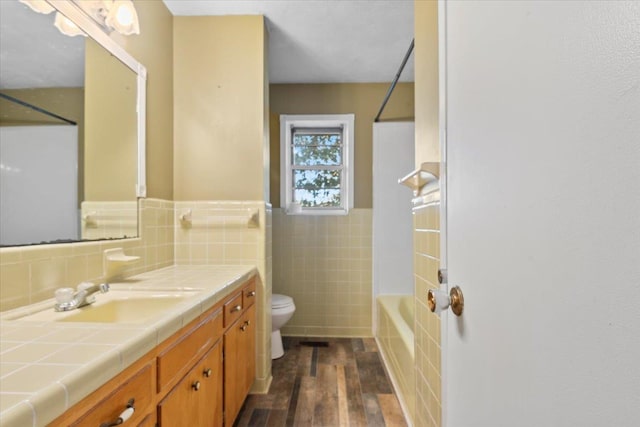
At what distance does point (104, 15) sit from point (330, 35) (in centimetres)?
146

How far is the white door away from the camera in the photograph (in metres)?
0.32

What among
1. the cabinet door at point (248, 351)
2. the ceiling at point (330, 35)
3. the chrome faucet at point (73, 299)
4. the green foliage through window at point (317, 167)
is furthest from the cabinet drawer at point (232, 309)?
the ceiling at point (330, 35)

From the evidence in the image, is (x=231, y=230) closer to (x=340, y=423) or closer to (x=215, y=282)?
(x=215, y=282)

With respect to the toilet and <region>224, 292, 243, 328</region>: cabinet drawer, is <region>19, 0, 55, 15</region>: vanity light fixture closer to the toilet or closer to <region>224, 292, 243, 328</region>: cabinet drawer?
<region>224, 292, 243, 328</region>: cabinet drawer

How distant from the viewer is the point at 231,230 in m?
2.06

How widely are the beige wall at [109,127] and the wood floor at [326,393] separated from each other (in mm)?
1462

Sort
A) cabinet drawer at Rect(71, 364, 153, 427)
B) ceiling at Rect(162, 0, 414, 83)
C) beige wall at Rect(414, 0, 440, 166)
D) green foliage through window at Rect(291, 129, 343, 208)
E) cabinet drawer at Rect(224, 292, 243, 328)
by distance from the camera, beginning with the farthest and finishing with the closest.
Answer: green foliage through window at Rect(291, 129, 343, 208), ceiling at Rect(162, 0, 414, 83), cabinet drawer at Rect(224, 292, 243, 328), beige wall at Rect(414, 0, 440, 166), cabinet drawer at Rect(71, 364, 153, 427)

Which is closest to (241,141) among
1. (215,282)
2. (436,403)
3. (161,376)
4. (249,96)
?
(249,96)

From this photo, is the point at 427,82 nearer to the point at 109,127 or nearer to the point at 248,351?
the point at 109,127

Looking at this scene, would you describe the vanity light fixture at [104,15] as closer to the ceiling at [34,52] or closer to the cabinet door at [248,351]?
the ceiling at [34,52]

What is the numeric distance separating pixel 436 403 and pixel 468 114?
40.2 inches

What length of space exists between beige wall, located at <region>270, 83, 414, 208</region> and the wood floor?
4.58 feet

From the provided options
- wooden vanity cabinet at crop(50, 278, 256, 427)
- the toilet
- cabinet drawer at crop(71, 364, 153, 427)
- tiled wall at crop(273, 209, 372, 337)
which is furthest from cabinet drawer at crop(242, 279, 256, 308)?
tiled wall at crop(273, 209, 372, 337)

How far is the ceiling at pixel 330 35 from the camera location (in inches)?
79.4
